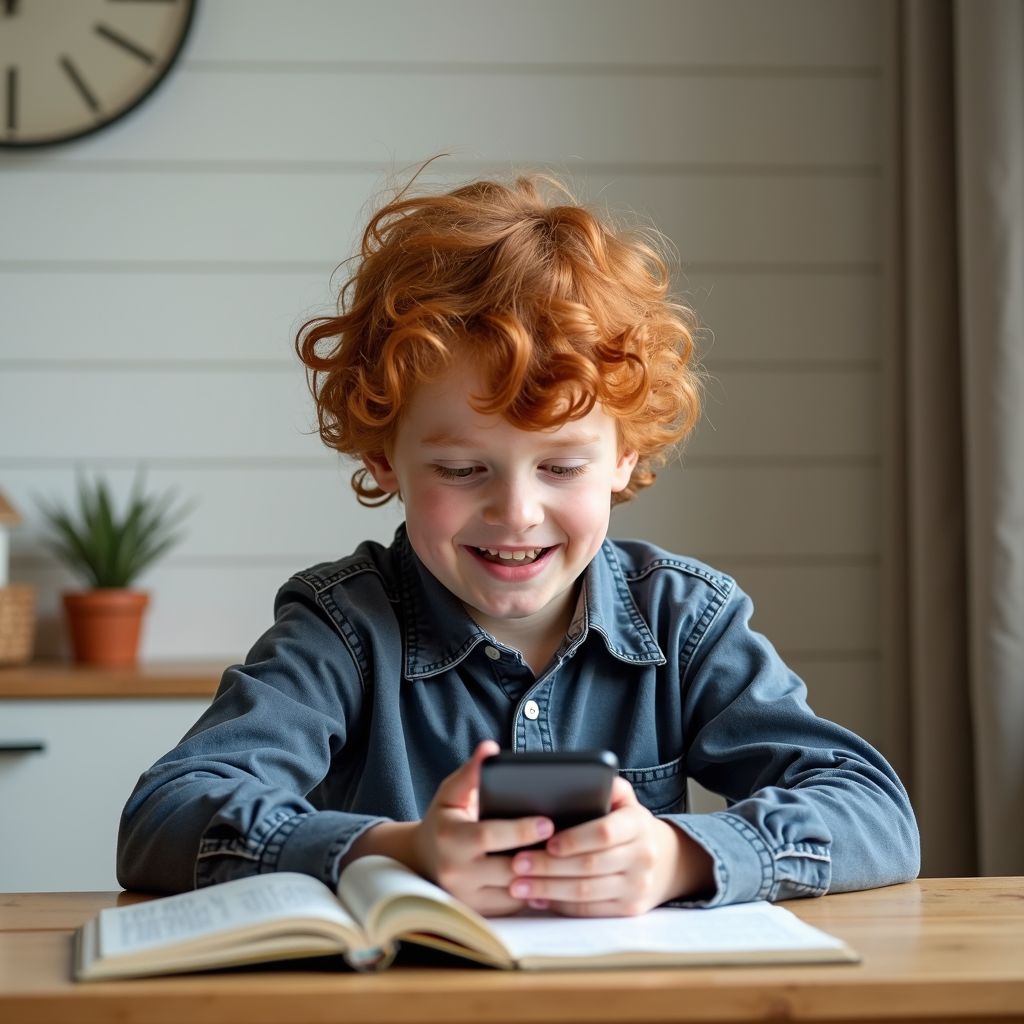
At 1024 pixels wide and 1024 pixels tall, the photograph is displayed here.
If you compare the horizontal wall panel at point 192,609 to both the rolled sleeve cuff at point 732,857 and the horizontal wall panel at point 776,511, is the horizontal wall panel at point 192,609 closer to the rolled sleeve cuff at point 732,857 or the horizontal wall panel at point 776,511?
the horizontal wall panel at point 776,511

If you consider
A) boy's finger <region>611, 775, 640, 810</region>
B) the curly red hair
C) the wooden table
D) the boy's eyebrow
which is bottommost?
the wooden table

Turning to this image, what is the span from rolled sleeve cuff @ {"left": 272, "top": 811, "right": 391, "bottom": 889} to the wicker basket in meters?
1.46

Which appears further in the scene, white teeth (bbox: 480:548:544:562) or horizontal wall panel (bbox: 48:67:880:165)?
horizontal wall panel (bbox: 48:67:880:165)

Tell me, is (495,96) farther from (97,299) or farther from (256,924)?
(256,924)

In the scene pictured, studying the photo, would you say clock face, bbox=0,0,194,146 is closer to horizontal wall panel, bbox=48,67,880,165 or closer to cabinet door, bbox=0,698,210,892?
horizontal wall panel, bbox=48,67,880,165

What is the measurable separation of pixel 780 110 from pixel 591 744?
1699 millimetres

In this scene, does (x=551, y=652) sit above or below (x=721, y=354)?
below

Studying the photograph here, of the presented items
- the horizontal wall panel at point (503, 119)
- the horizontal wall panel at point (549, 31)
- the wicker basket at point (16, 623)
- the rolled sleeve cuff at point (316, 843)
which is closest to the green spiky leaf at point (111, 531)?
the wicker basket at point (16, 623)

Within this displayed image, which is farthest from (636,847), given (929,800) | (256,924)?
(929,800)

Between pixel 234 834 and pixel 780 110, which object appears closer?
pixel 234 834

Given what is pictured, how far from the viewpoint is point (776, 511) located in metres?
2.49

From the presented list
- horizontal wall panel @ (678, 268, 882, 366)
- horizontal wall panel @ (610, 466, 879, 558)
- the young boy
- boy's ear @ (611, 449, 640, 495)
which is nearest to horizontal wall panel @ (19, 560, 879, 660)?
horizontal wall panel @ (610, 466, 879, 558)

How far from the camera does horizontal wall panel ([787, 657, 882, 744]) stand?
97.0 inches

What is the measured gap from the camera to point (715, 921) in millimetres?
808
